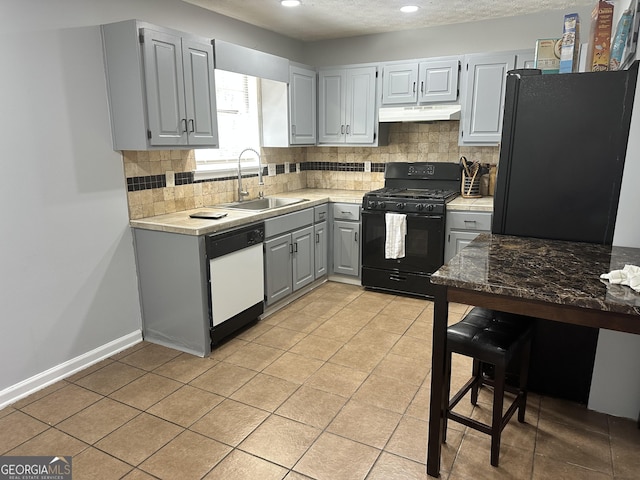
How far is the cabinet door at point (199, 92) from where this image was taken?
3.05 metres

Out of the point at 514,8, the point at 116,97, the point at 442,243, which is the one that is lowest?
the point at 442,243

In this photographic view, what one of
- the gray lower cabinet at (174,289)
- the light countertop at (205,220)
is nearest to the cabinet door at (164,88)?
the light countertop at (205,220)

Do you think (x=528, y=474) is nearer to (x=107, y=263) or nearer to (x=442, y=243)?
(x=442, y=243)

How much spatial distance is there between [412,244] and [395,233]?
0.62ft

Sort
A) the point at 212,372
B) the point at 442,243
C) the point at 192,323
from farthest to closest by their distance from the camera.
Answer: the point at 442,243, the point at 192,323, the point at 212,372

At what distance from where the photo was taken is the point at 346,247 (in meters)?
4.45

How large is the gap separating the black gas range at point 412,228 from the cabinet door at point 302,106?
92cm

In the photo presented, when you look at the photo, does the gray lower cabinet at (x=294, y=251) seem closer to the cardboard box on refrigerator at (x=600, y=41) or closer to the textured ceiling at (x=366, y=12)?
the textured ceiling at (x=366, y=12)

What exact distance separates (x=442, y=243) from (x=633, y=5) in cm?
220

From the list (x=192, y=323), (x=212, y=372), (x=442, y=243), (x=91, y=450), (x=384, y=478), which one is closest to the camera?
(x=384, y=478)

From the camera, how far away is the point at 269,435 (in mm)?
2215

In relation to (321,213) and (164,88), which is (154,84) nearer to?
(164,88)

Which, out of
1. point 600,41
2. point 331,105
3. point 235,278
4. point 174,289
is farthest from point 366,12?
point 174,289

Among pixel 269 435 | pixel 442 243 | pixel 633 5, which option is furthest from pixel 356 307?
pixel 633 5
